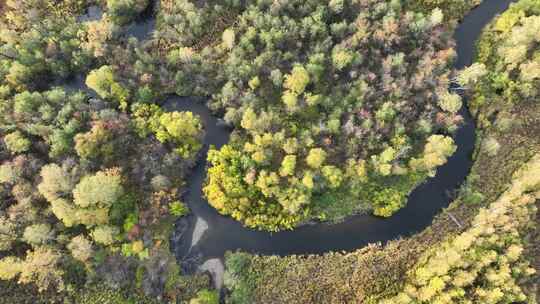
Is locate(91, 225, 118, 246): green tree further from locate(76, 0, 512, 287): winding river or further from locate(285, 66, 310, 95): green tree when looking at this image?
locate(285, 66, 310, 95): green tree

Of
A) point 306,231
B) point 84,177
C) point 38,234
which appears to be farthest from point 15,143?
point 306,231

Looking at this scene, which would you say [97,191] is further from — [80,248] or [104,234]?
[80,248]

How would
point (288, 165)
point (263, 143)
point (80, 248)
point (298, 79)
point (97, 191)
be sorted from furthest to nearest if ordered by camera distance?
point (298, 79) → point (263, 143) → point (288, 165) → point (97, 191) → point (80, 248)

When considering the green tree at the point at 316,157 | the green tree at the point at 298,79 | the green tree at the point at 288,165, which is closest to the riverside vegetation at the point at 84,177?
the green tree at the point at 288,165

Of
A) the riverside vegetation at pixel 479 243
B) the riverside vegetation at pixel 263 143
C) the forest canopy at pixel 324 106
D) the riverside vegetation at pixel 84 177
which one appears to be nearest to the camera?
the riverside vegetation at pixel 479 243

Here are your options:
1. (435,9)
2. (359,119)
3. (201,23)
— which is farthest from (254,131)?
(435,9)

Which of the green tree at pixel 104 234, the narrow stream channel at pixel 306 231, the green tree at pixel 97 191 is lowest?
the narrow stream channel at pixel 306 231

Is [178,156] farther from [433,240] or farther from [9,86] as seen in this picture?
[433,240]

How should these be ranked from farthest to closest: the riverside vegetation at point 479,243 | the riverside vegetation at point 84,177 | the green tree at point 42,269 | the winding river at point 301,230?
the winding river at point 301,230 < the riverside vegetation at point 84,177 < the green tree at point 42,269 < the riverside vegetation at point 479,243

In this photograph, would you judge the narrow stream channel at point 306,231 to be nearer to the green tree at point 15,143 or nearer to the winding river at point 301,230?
the winding river at point 301,230

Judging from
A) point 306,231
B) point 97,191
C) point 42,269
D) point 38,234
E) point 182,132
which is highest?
point 182,132

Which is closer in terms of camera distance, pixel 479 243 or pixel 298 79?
pixel 479 243

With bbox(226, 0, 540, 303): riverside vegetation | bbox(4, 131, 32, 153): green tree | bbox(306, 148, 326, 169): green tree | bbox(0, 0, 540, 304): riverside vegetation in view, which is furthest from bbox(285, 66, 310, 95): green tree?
bbox(4, 131, 32, 153): green tree
